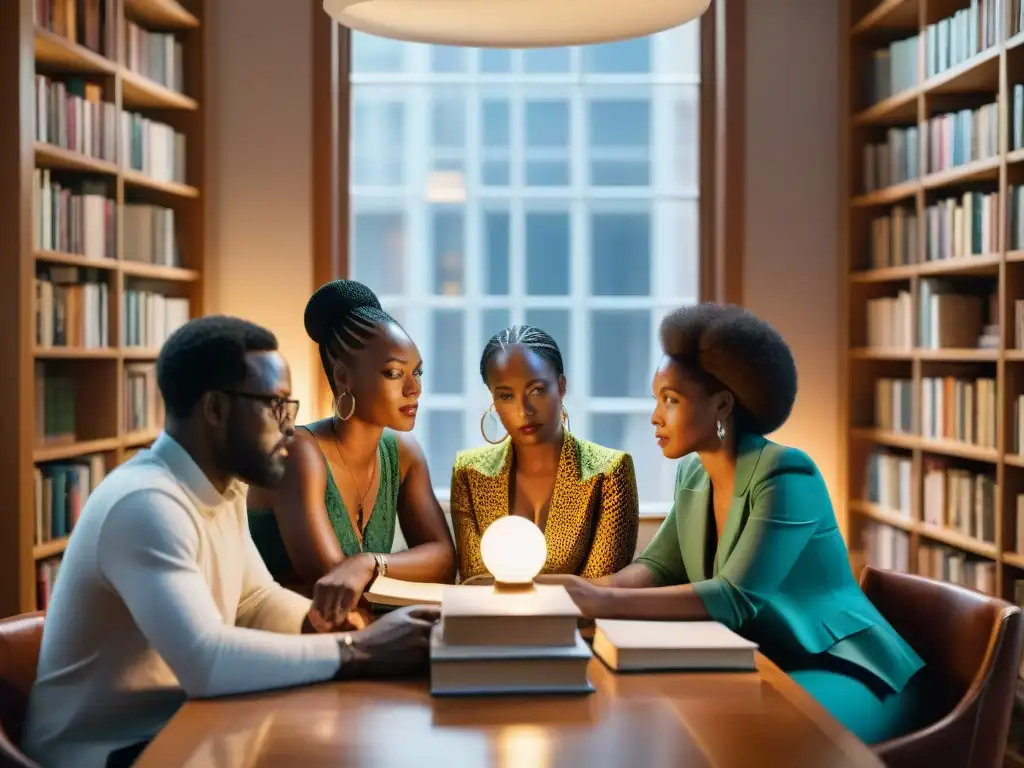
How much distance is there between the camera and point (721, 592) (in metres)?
2.04

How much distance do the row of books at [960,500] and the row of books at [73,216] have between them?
10.5ft

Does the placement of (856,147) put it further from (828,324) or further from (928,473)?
(928,473)

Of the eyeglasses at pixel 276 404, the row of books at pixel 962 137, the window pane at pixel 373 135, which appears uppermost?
the window pane at pixel 373 135

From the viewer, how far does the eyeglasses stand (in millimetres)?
1809

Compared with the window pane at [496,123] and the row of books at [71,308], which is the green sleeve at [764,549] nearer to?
the row of books at [71,308]

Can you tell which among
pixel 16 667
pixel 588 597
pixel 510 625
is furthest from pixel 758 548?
pixel 16 667

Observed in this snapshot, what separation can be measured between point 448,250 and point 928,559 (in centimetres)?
239

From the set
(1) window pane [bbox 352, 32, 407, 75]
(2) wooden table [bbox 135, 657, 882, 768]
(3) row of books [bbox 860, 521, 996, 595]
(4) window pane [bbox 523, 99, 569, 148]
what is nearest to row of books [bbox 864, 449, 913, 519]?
(3) row of books [bbox 860, 521, 996, 595]

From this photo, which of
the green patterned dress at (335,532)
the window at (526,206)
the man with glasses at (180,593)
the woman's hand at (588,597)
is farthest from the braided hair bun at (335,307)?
the window at (526,206)

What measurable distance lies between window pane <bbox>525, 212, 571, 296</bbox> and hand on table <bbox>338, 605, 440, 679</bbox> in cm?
347

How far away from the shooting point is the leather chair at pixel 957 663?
6.35 ft

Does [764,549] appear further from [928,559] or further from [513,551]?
[928,559]

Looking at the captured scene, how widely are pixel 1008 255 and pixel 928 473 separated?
104cm

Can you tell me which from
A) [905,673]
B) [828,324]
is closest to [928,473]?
[828,324]
